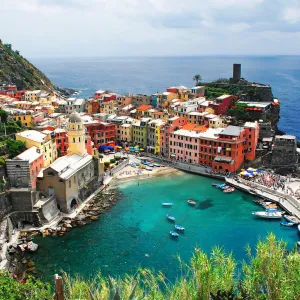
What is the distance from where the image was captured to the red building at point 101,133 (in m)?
73.1

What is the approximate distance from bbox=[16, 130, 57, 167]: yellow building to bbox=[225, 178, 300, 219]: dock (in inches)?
1031

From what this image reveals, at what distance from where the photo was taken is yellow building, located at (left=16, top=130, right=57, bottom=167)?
179ft

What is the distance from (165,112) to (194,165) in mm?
17028

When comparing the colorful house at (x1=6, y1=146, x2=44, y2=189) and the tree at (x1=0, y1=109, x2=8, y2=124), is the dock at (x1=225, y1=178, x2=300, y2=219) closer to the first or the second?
the colorful house at (x1=6, y1=146, x2=44, y2=189)

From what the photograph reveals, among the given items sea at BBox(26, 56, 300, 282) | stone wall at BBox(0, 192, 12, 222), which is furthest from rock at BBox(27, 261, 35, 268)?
stone wall at BBox(0, 192, 12, 222)

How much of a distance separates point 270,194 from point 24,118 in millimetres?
42226

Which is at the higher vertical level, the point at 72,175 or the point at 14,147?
the point at 14,147

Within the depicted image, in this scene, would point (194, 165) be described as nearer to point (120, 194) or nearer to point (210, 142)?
point (210, 142)

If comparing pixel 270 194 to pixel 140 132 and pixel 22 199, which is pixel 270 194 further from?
pixel 22 199

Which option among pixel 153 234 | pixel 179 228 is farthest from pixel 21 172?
pixel 179 228

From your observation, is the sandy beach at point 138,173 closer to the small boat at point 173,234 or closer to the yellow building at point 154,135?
the yellow building at point 154,135

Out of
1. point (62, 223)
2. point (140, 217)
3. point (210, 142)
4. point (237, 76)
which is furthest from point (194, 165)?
point (237, 76)

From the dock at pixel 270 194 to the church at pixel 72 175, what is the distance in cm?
2057

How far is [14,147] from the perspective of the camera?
174 ft
